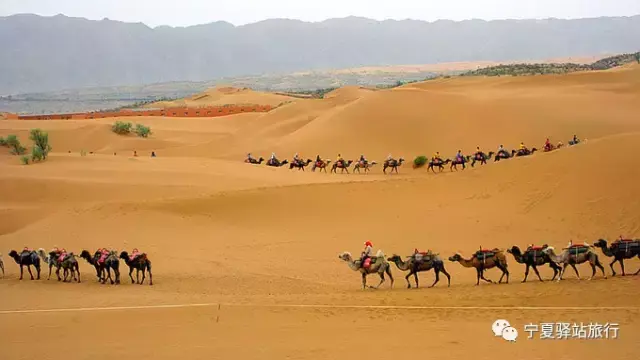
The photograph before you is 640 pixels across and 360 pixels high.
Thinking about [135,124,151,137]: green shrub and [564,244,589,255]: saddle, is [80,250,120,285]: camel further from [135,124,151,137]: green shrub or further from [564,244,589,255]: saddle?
[135,124,151,137]: green shrub

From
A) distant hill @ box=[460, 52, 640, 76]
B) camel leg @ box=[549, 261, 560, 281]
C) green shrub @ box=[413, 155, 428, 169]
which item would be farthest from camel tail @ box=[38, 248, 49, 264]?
distant hill @ box=[460, 52, 640, 76]

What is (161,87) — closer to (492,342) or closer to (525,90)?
(525,90)

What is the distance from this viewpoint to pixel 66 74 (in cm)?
17500

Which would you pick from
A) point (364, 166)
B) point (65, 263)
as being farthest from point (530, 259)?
point (364, 166)

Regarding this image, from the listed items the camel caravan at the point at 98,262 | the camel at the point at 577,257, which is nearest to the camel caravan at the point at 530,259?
the camel at the point at 577,257

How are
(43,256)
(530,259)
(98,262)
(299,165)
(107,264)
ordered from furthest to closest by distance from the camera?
(299,165) → (43,256) → (98,262) → (107,264) → (530,259)

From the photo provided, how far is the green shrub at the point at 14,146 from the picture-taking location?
137 ft

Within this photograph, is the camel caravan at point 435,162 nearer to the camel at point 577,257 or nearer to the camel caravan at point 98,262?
the camel at point 577,257

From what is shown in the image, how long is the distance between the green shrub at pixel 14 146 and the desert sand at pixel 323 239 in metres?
12.3

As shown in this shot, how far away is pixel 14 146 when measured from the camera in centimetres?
4212

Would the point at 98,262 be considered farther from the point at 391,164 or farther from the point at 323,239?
the point at 391,164

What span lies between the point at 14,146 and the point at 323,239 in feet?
101

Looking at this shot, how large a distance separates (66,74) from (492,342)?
183m

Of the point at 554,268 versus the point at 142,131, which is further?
the point at 142,131
